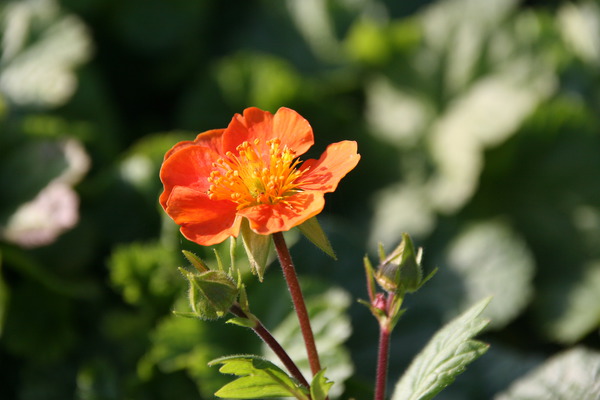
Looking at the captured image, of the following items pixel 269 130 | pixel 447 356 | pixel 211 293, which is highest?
pixel 269 130

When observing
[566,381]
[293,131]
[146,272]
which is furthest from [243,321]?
[146,272]

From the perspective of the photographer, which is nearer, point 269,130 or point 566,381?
point 269,130

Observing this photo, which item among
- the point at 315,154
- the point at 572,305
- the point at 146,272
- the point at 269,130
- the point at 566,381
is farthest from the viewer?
the point at 315,154

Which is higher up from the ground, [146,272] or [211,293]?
[211,293]

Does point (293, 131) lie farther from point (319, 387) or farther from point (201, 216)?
point (319, 387)

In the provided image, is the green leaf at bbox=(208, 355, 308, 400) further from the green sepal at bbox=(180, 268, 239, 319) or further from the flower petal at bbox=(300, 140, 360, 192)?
the flower petal at bbox=(300, 140, 360, 192)

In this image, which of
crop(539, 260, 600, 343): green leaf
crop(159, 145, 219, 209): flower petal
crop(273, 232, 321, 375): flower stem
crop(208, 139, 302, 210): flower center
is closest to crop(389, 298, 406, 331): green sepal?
crop(273, 232, 321, 375): flower stem

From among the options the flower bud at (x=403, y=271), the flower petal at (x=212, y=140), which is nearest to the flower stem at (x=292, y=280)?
the flower bud at (x=403, y=271)

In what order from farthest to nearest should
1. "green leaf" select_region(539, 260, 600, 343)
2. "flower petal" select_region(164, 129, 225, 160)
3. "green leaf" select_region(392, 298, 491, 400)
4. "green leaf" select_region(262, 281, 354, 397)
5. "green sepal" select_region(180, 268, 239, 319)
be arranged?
1. "green leaf" select_region(539, 260, 600, 343)
2. "green leaf" select_region(262, 281, 354, 397)
3. "flower petal" select_region(164, 129, 225, 160)
4. "green leaf" select_region(392, 298, 491, 400)
5. "green sepal" select_region(180, 268, 239, 319)
